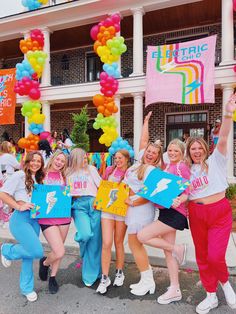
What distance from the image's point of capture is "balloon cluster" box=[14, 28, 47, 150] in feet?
36.9

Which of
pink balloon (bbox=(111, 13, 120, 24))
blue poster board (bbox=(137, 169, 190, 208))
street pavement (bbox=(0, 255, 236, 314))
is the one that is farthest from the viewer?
pink balloon (bbox=(111, 13, 120, 24))

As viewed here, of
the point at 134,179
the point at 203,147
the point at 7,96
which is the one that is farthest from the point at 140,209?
the point at 7,96

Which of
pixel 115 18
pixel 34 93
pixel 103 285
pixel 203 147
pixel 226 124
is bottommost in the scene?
pixel 103 285

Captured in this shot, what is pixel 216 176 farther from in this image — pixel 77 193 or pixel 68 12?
pixel 68 12

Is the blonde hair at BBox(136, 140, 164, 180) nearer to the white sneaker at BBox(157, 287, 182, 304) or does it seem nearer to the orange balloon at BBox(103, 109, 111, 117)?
the white sneaker at BBox(157, 287, 182, 304)

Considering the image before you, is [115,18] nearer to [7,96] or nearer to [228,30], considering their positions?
[228,30]

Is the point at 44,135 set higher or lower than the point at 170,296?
higher

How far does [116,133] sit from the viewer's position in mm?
10133

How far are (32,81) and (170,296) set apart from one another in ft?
35.0

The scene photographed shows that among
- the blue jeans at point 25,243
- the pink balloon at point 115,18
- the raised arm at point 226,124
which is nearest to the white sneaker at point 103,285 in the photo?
the blue jeans at point 25,243

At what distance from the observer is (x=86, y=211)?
3.31m

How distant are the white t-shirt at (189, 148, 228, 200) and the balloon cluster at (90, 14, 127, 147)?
7.33 metres

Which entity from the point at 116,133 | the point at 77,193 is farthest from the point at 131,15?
the point at 77,193

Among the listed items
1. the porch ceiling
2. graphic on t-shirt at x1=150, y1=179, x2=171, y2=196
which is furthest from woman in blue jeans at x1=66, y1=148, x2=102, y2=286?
the porch ceiling
